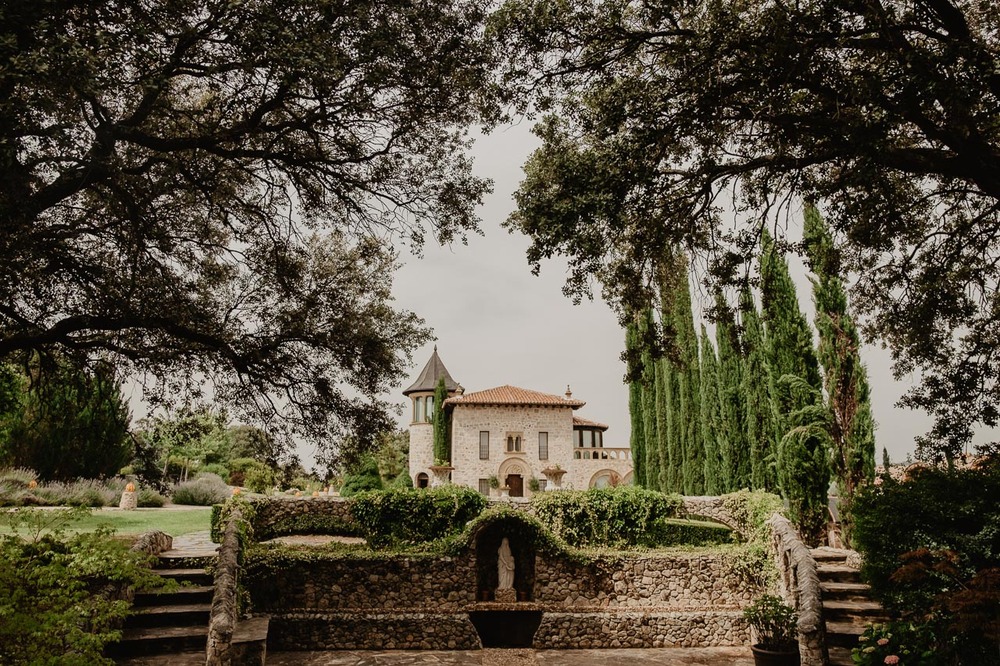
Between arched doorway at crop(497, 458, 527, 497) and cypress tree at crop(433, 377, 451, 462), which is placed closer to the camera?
arched doorway at crop(497, 458, 527, 497)

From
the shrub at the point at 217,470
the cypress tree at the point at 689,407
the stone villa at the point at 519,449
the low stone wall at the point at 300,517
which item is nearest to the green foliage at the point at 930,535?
the low stone wall at the point at 300,517

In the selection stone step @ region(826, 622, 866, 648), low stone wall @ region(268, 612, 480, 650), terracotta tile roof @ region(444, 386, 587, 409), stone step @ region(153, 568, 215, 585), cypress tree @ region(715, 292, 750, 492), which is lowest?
low stone wall @ region(268, 612, 480, 650)

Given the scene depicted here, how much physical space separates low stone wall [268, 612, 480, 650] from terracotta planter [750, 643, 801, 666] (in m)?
5.39

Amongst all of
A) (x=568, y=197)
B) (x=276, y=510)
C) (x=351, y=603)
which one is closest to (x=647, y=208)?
(x=568, y=197)

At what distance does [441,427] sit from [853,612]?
30415mm

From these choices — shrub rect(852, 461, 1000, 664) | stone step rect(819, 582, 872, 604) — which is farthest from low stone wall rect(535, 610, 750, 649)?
shrub rect(852, 461, 1000, 664)

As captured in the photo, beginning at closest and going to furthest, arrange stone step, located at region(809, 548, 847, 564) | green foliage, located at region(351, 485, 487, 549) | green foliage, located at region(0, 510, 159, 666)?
green foliage, located at region(0, 510, 159, 666), stone step, located at region(809, 548, 847, 564), green foliage, located at region(351, 485, 487, 549)

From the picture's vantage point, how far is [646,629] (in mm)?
13297

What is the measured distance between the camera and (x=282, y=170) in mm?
8711

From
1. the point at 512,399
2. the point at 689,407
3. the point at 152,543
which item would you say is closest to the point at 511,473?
the point at 512,399

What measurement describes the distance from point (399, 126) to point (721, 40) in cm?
417

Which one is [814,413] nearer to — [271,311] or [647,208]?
[647,208]

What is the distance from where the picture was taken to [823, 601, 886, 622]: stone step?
10859 mm

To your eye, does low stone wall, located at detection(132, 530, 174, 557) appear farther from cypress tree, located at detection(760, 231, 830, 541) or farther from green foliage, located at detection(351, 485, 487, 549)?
cypress tree, located at detection(760, 231, 830, 541)
